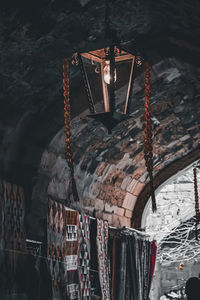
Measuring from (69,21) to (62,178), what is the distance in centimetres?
211

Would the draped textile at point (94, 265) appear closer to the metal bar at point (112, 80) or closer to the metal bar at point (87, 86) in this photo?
the metal bar at point (87, 86)

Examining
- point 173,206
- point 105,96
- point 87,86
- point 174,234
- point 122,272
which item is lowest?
point 122,272

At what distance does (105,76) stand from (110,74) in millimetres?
214

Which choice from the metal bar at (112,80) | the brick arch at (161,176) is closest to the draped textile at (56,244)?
the metal bar at (112,80)

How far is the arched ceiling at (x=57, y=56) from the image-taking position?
364 centimetres

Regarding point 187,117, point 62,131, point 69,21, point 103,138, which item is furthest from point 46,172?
point 187,117

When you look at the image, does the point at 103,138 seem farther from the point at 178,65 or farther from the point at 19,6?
the point at 19,6

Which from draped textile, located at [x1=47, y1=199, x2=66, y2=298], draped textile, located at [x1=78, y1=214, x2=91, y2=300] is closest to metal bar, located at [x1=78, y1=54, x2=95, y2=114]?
draped textile, located at [x1=47, y1=199, x2=66, y2=298]

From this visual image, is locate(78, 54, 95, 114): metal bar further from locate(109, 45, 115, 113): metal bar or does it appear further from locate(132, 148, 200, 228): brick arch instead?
locate(132, 148, 200, 228): brick arch

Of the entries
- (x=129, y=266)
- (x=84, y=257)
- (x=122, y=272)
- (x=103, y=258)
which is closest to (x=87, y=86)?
(x=84, y=257)

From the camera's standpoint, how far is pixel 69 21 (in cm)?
377

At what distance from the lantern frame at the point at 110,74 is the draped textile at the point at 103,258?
2.83 metres

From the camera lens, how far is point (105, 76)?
3.39 meters

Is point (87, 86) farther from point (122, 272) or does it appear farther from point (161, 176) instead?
point (161, 176)
